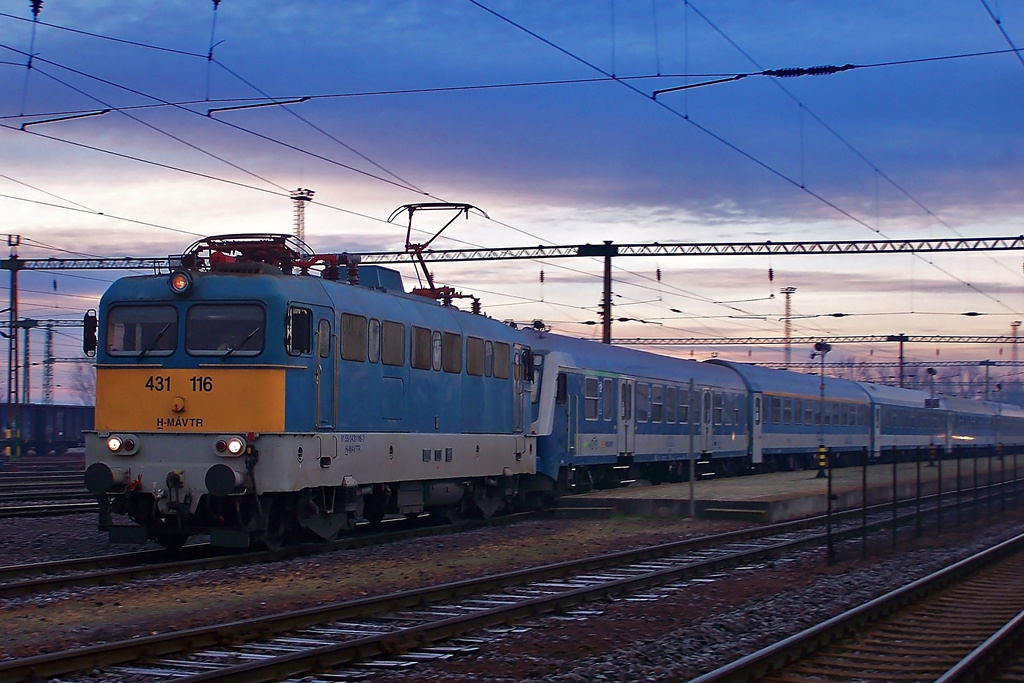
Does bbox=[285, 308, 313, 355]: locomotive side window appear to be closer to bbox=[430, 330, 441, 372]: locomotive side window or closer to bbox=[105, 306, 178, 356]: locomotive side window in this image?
bbox=[105, 306, 178, 356]: locomotive side window

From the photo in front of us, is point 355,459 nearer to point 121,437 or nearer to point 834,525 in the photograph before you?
point 121,437

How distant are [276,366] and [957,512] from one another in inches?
601

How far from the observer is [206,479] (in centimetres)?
1542

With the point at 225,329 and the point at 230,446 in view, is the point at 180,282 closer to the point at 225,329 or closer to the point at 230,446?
the point at 225,329

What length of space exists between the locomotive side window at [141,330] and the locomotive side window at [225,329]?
0.27 metres

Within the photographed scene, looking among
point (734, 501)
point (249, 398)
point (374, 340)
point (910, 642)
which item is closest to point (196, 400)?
point (249, 398)

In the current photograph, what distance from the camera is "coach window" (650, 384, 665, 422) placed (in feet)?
109

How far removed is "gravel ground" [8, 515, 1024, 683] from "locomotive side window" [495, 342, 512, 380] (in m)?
3.39

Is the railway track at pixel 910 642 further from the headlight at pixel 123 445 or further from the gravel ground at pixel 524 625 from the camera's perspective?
the headlight at pixel 123 445

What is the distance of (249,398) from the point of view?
52.2 feet

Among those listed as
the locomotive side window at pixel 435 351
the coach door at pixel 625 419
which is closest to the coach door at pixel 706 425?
the coach door at pixel 625 419

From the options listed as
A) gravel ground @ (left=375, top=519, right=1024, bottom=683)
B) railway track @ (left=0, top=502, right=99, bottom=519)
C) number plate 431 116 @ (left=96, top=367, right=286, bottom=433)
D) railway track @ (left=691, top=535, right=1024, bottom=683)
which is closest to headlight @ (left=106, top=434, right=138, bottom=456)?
number plate 431 116 @ (left=96, top=367, right=286, bottom=433)

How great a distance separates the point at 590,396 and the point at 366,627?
17652mm

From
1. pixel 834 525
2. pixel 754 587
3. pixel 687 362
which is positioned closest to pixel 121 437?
pixel 754 587
